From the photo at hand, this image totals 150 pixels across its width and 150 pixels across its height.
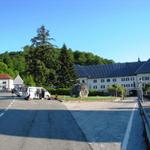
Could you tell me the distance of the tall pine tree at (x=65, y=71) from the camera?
96.8m

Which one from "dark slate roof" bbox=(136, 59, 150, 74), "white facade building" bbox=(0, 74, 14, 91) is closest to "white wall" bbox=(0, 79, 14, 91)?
"white facade building" bbox=(0, 74, 14, 91)

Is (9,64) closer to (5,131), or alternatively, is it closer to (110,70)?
(110,70)

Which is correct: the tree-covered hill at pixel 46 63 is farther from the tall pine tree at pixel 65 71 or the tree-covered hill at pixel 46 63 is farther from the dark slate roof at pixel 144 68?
the dark slate roof at pixel 144 68

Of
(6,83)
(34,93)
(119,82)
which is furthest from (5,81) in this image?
(34,93)

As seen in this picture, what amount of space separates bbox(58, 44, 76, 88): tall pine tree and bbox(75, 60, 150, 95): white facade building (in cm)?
3856

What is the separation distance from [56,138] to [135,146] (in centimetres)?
309

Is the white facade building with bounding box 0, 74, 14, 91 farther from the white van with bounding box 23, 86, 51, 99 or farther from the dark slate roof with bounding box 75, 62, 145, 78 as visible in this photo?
the white van with bounding box 23, 86, 51, 99

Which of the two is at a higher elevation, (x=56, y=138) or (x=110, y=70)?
(x=110, y=70)

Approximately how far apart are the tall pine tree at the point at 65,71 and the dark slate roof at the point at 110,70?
4046 centimetres

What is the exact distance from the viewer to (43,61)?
9100cm

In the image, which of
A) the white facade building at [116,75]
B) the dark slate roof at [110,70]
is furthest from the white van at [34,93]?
the dark slate roof at [110,70]

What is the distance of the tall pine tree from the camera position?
96812 millimetres

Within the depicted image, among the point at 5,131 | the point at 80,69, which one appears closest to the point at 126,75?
the point at 80,69

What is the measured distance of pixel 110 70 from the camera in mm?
142250
